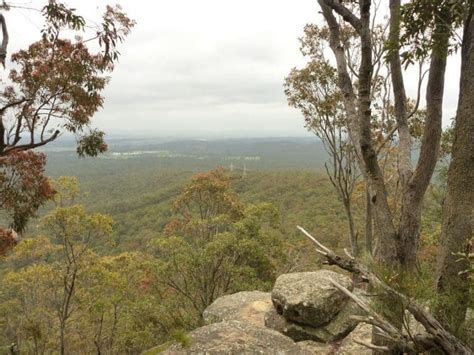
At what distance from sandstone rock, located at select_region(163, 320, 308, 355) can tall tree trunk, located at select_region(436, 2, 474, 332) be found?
3.49 meters

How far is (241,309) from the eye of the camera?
36.9 ft

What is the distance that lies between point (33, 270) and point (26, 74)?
14586 millimetres

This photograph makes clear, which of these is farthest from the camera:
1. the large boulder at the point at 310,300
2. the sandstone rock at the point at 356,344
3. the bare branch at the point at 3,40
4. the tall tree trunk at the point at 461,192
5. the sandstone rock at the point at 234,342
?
the large boulder at the point at 310,300

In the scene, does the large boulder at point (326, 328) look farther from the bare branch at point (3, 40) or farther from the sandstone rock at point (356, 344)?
the bare branch at point (3, 40)

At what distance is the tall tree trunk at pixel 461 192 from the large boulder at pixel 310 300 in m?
5.59

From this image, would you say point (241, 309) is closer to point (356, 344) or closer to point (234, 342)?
point (356, 344)

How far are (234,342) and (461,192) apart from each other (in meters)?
4.30

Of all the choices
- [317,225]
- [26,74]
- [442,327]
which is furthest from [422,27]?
[317,225]

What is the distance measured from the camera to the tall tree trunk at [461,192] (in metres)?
3.91

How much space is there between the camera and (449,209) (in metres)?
4.09

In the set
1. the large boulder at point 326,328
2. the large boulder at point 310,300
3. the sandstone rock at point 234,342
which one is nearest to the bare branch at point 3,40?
the sandstone rock at point 234,342

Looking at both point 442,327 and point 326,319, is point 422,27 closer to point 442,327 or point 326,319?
point 442,327

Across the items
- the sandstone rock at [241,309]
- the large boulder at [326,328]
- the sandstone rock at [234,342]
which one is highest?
the sandstone rock at [234,342]

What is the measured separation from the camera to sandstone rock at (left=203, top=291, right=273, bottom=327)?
35.5 ft
